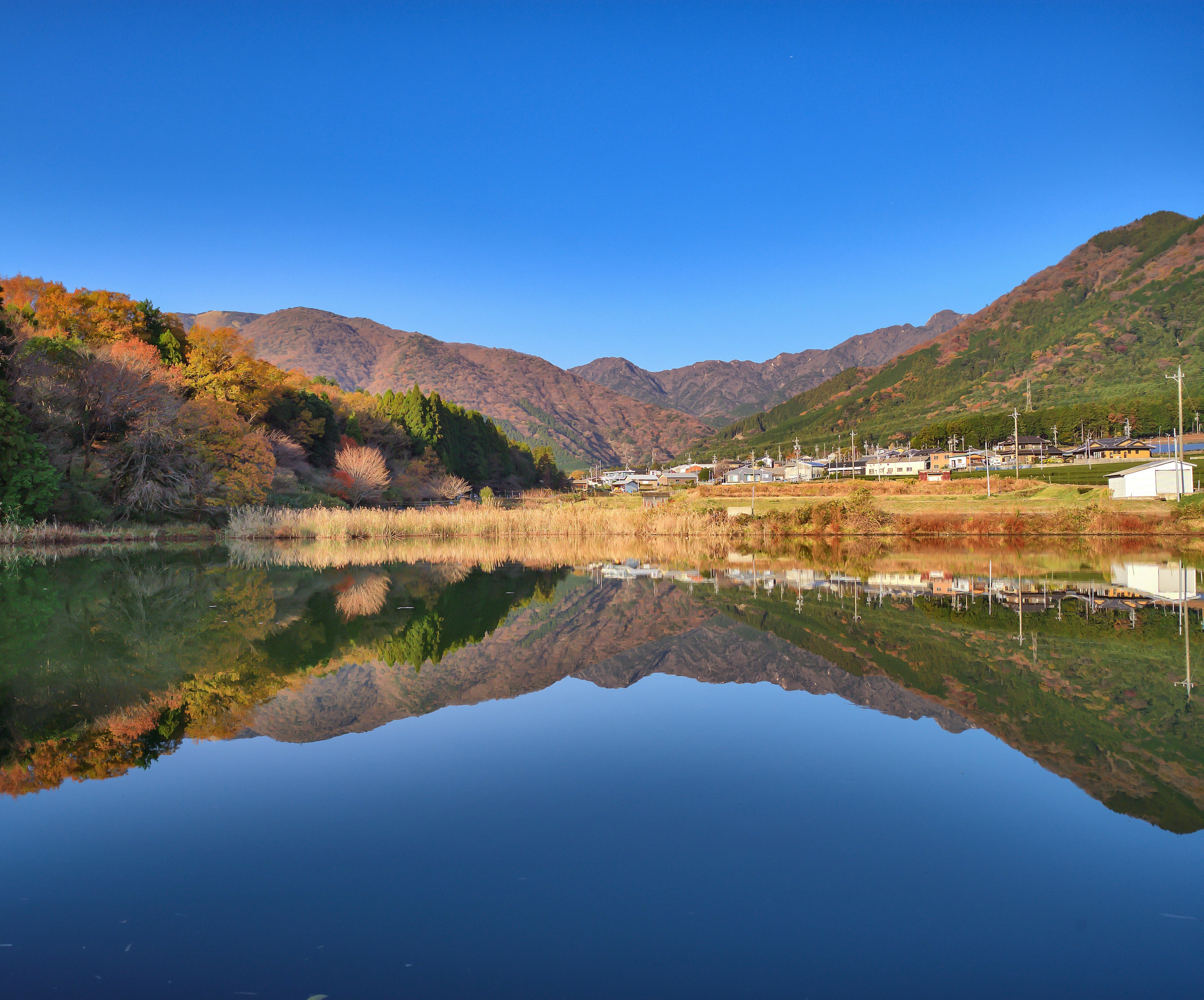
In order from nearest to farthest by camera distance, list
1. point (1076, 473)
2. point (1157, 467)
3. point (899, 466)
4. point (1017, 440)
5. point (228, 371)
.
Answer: point (228, 371)
point (1157, 467)
point (1076, 473)
point (1017, 440)
point (899, 466)

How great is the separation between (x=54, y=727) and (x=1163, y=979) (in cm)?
661

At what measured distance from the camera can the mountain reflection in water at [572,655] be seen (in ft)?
17.1

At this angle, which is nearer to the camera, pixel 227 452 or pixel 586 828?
pixel 586 828

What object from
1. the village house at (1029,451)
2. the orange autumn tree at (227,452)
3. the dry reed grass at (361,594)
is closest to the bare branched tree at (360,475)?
the orange autumn tree at (227,452)

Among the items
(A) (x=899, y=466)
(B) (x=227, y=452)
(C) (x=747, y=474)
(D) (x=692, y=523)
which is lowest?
(D) (x=692, y=523)

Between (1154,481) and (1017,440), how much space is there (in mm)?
30531

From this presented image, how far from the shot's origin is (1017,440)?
257ft

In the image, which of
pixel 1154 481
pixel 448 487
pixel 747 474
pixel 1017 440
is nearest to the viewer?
pixel 1154 481

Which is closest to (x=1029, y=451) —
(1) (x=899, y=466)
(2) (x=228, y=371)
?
(1) (x=899, y=466)

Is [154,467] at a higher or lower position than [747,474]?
higher

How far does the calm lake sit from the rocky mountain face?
6 centimetres

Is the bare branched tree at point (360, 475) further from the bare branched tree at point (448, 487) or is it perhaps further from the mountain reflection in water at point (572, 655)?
the mountain reflection in water at point (572, 655)

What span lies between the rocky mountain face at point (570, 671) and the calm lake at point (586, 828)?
0.06 m

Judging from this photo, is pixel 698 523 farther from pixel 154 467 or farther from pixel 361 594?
pixel 154 467
